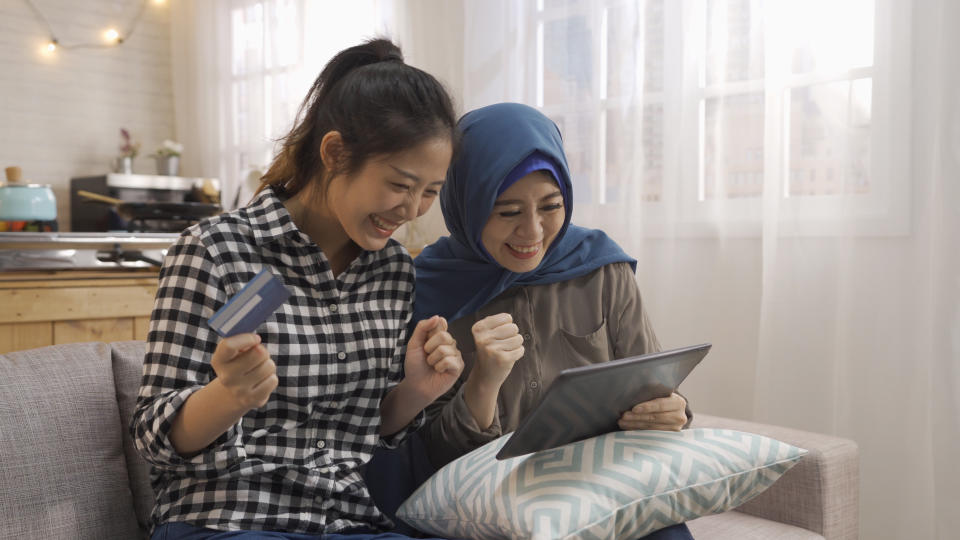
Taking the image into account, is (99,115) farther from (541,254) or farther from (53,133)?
(541,254)

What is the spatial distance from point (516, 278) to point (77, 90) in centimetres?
392

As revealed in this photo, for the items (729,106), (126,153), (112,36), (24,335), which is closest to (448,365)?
(729,106)

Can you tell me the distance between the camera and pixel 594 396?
1.23 m

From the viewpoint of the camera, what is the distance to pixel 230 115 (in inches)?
183

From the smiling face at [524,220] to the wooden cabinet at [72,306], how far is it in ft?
7.33

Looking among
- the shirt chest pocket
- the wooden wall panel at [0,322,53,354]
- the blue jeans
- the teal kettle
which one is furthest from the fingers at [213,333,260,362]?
the teal kettle

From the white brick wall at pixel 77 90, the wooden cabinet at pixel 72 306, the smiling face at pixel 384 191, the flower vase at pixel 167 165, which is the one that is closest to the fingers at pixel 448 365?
the smiling face at pixel 384 191

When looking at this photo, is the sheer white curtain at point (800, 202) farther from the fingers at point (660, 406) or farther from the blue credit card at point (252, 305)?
the blue credit card at point (252, 305)

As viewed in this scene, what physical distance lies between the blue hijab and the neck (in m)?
0.27

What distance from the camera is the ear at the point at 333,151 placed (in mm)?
1306

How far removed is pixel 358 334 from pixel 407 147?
0.31 metres

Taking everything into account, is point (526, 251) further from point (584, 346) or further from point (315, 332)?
point (315, 332)

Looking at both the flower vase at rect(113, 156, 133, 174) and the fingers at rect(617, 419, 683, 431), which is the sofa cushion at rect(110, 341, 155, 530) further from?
the flower vase at rect(113, 156, 133, 174)

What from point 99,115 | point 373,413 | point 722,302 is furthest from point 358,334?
point 99,115
